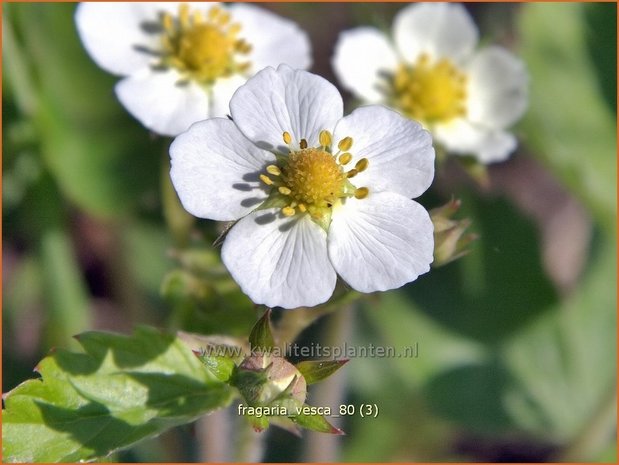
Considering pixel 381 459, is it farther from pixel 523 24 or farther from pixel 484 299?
pixel 523 24

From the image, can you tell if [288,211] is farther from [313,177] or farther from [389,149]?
[389,149]

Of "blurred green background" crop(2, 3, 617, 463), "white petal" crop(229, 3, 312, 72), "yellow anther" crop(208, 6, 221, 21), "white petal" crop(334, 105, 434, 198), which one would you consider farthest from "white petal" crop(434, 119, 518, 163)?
"yellow anther" crop(208, 6, 221, 21)

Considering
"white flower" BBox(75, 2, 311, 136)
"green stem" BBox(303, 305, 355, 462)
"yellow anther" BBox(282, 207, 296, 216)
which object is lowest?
"green stem" BBox(303, 305, 355, 462)

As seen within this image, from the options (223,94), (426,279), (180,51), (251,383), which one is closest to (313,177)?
(251,383)

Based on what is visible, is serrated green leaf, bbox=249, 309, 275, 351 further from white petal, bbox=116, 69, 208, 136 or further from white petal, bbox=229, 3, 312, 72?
white petal, bbox=229, 3, 312, 72

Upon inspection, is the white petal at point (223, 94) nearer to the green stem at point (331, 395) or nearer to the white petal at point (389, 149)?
the white petal at point (389, 149)

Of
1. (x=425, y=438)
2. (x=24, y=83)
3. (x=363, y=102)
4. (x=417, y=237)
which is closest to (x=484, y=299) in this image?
(x=425, y=438)
